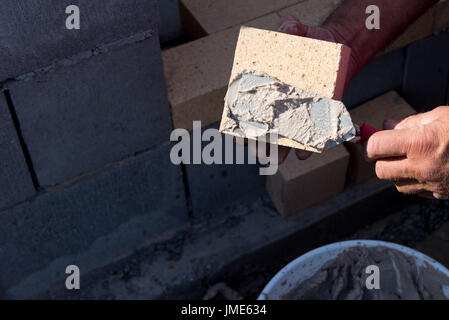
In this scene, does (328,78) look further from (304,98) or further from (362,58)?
(362,58)

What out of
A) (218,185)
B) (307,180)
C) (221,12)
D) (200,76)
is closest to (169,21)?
(221,12)

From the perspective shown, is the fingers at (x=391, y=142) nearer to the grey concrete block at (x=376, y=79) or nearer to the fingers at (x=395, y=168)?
the fingers at (x=395, y=168)

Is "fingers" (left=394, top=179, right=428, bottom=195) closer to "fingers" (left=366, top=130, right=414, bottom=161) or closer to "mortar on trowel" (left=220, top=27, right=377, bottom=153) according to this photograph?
"fingers" (left=366, top=130, right=414, bottom=161)

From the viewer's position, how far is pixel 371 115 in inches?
129

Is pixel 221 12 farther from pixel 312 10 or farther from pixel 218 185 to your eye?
pixel 218 185

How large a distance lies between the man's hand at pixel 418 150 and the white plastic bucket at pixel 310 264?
1.55 feet

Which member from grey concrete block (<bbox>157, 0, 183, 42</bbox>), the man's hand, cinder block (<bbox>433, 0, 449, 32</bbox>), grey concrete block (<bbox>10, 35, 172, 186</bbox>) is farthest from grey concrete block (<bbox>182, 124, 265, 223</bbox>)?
cinder block (<bbox>433, 0, 449, 32</bbox>)

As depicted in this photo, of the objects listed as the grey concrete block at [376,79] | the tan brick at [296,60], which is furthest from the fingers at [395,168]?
the grey concrete block at [376,79]

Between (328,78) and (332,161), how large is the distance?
1.12 metres

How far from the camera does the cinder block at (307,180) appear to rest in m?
3.11

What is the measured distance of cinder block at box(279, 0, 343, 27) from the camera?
2.95m

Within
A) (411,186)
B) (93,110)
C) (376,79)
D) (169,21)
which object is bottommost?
(411,186)

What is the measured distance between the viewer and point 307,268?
2.67 metres

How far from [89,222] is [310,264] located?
3.56 feet
